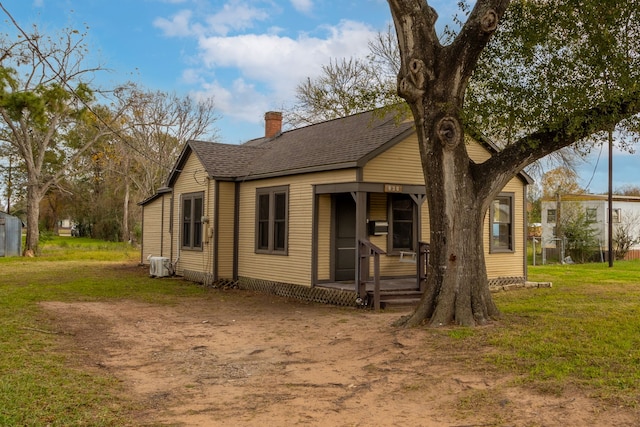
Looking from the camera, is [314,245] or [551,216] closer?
[314,245]

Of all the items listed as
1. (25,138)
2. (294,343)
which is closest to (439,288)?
(294,343)

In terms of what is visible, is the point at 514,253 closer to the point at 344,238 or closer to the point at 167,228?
the point at 344,238

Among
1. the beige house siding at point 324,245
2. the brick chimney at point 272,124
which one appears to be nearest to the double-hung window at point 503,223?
the beige house siding at point 324,245

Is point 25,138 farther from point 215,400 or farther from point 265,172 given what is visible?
point 215,400

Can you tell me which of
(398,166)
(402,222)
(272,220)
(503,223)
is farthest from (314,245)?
(503,223)

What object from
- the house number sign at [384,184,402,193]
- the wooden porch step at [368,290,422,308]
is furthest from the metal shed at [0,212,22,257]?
the wooden porch step at [368,290,422,308]

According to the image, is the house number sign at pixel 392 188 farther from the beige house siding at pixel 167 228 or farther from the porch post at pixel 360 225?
the beige house siding at pixel 167 228

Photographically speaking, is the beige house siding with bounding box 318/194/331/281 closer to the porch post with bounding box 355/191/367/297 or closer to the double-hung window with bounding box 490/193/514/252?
the porch post with bounding box 355/191/367/297

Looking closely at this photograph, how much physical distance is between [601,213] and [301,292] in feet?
75.3

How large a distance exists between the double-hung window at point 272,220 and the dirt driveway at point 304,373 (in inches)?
Result: 146

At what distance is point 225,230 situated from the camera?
54.2ft

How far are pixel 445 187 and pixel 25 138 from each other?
2501 cm

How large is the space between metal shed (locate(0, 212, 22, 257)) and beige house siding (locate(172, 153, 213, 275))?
45.1 ft

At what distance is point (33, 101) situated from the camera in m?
13.4
